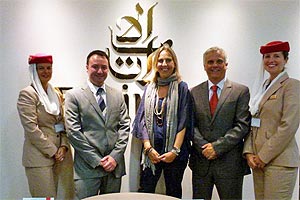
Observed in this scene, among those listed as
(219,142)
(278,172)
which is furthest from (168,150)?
(278,172)

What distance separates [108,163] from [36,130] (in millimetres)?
708

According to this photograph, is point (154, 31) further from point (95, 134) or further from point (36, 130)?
point (36, 130)

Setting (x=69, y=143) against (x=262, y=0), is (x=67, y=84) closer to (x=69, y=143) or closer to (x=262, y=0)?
(x=69, y=143)

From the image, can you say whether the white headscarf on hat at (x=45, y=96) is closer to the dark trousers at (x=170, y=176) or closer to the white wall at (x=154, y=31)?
the white wall at (x=154, y=31)

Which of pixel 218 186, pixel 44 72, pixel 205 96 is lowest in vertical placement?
pixel 218 186

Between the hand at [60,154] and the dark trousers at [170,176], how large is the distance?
79cm

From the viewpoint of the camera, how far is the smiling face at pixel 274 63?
9.21 ft

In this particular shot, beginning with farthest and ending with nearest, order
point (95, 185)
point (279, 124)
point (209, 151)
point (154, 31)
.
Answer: point (154, 31) < point (95, 185) < point (209, 151) < point (279, 124)

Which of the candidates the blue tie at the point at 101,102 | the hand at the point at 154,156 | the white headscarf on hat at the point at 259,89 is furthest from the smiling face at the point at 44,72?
the white headscarf on hat at the point at 259,89

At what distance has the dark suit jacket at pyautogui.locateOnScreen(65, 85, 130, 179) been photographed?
2.86m

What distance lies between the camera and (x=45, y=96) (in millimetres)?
2988

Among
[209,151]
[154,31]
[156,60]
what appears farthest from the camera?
[154,31]

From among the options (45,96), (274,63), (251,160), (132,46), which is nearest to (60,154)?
(45,96)

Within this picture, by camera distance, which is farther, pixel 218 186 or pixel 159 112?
pixel 159 112
